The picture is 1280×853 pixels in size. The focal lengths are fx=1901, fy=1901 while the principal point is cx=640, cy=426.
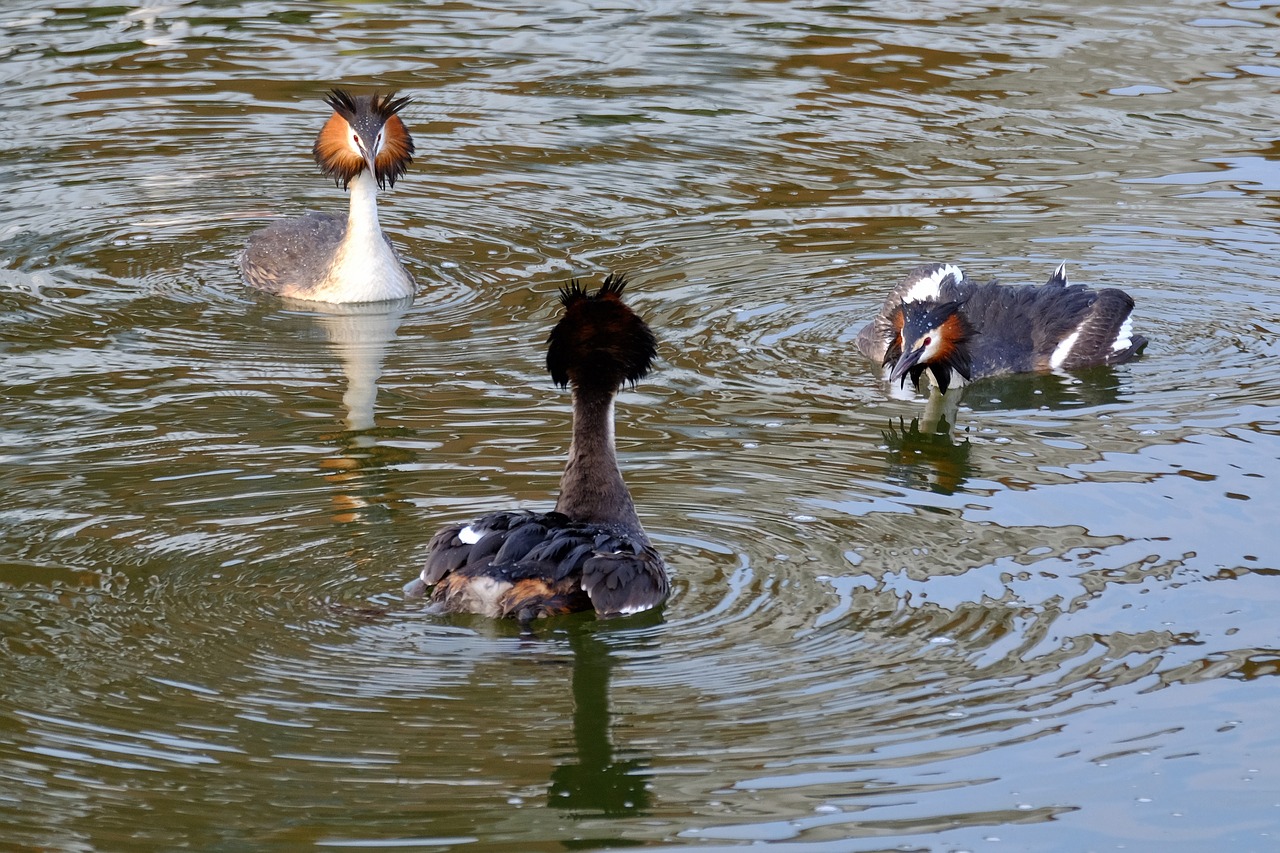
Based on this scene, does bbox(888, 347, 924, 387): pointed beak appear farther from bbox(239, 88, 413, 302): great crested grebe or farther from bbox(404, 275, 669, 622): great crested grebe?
bbox(239, 88, 413, 302): great crested grebe

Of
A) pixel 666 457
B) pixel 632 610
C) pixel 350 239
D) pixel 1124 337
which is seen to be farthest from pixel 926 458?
pixel 350 239

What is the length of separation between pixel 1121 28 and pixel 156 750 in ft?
47.9

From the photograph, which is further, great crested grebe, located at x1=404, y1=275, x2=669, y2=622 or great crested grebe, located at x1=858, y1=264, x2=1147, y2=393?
great crested grebe, located at x1=858, y1=264, x2=1147, y2=393

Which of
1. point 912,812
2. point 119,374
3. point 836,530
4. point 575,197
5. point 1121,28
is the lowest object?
point 912,812

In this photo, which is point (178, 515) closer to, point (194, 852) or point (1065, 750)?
point (194, 852)

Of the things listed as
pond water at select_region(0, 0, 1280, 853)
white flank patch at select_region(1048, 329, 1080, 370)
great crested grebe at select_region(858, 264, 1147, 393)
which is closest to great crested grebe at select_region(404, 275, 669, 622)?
pond water at select_region(0, 0, 1280, 853)

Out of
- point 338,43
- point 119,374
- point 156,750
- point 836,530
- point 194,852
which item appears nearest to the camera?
point 194,852

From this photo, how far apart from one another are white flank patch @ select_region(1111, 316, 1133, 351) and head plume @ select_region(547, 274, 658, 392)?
4.41 meters

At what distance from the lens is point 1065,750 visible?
21.9ft

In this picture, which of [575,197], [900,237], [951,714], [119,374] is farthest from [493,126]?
[951,714]

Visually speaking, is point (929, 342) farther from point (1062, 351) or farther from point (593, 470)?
point (593, 470)

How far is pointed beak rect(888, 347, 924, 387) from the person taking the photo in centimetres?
1064

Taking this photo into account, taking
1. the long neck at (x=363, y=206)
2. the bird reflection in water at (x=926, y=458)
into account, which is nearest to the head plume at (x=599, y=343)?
the bird reflection in water at (x=926, y=458)

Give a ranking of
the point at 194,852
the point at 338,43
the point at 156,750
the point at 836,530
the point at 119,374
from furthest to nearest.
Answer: the point at 338,43
the point at 119,374
the point at 836,530
the point at 156,750
the point at 194,852
